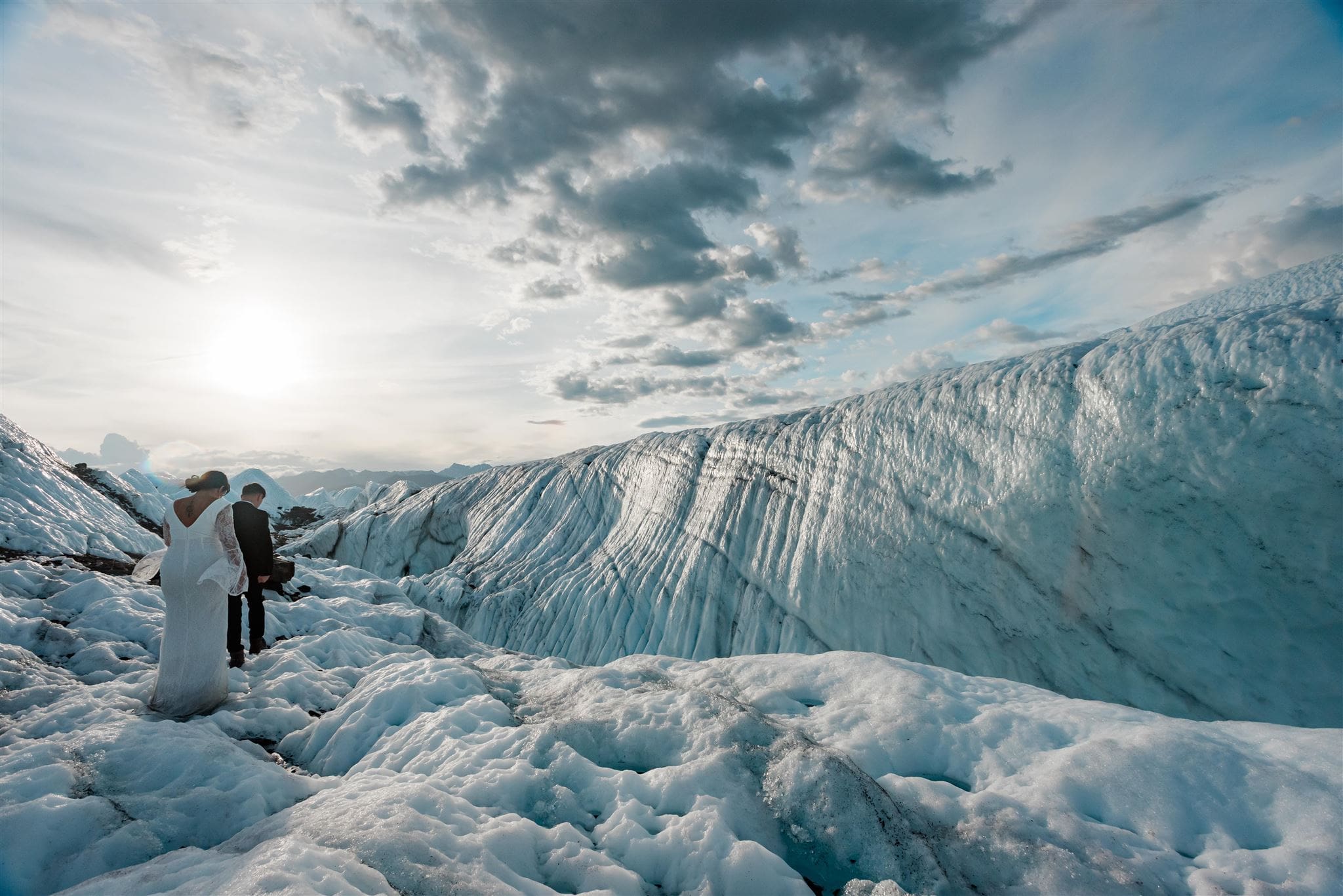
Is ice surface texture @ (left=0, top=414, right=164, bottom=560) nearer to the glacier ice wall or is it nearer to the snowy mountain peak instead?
the glacier ice wall

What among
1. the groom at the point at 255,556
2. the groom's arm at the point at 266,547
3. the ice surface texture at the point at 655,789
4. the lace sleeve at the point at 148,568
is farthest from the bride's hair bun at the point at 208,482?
the groom's arm at the point at 266,547

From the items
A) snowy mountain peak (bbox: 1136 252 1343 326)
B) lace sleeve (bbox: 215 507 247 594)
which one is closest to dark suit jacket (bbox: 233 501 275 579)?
lace sleeve (bbox: 215 507 247 594)

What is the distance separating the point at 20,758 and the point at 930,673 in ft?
19.3

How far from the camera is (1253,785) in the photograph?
3162mm

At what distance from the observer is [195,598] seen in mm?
4277

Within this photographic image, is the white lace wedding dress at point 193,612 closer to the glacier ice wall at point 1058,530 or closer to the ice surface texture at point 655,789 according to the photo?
the ice surface texture at point 655,789

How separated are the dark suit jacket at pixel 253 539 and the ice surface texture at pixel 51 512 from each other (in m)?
4.69

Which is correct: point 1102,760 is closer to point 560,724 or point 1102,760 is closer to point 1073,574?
point 560,724

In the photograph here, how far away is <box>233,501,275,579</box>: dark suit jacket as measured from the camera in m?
6.13

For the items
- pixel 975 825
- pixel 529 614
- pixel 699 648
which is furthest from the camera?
pixel 529 614

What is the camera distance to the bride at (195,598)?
4242 millimetres

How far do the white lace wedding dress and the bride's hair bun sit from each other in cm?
11

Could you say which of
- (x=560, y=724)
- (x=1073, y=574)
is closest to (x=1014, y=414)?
(x=1073, y=574)

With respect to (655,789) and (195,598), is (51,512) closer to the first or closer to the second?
(195,598)
